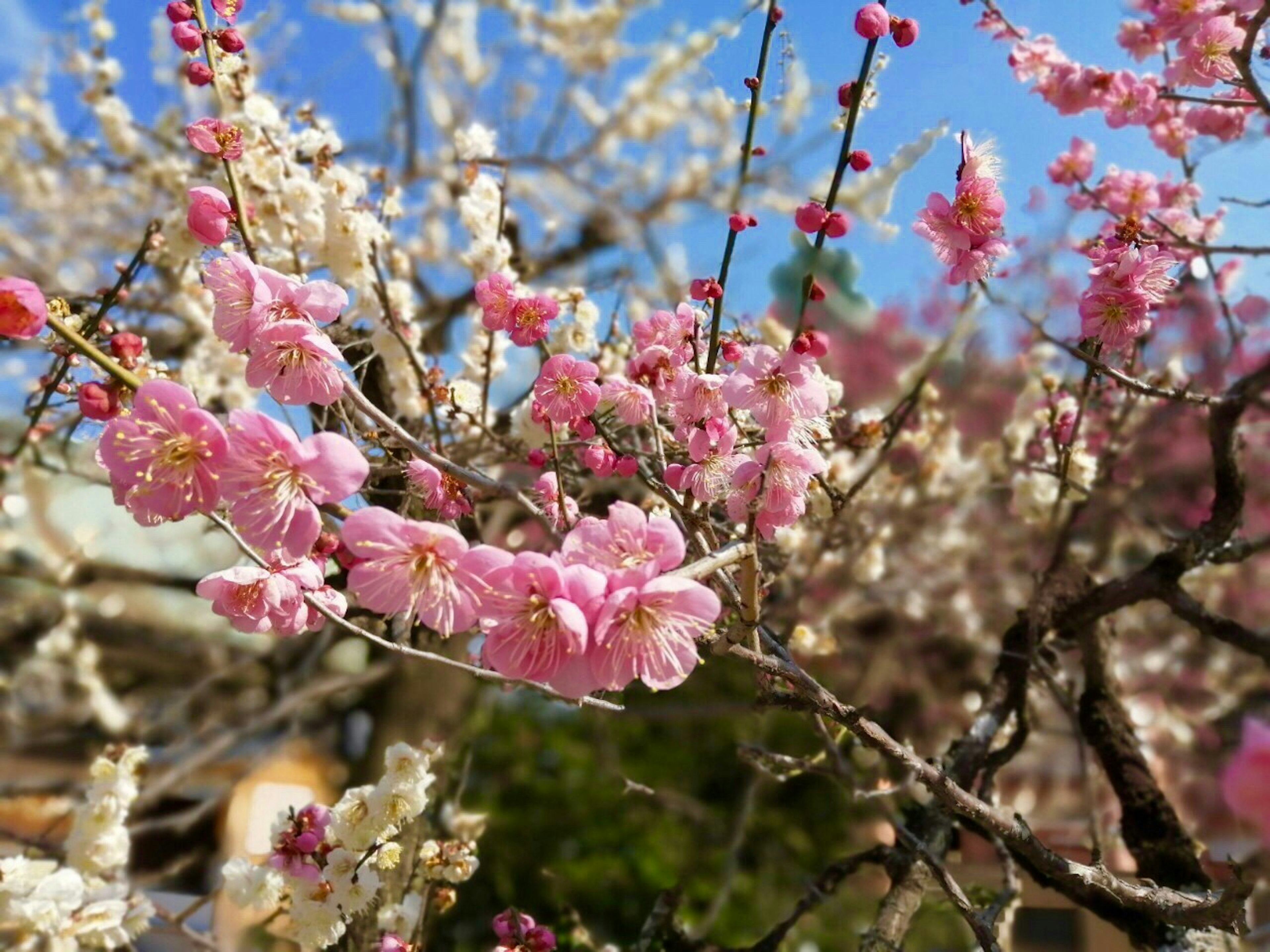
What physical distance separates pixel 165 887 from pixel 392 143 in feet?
10.3

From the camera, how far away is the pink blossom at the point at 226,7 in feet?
3.85

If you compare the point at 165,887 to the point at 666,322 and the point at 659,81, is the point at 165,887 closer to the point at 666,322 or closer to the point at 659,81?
the point at 666,322

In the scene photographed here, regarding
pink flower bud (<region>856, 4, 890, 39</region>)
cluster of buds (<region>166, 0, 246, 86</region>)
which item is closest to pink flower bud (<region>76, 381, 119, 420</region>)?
cluster of buds (<region>166, 0, 246, 86</region>)

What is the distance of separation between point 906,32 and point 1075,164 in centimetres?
116

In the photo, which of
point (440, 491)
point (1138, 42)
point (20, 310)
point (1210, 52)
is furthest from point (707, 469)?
point (1138, 42)

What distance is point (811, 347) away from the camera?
100 centimetres

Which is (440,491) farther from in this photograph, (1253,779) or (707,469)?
(1253,779)

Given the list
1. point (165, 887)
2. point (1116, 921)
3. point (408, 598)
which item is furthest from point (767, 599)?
point (165, 887)

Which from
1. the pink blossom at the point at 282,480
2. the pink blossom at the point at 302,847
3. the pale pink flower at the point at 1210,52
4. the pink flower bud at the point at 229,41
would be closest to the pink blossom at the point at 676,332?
the pink blossom at the point at 282,480

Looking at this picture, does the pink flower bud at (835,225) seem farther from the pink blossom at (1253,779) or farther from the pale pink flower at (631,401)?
the pink blossom at (1253,779)

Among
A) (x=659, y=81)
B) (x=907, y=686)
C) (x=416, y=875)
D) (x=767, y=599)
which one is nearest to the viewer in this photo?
(x=416, y=875)

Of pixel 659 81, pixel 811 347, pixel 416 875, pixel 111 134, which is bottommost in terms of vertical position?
pixel 416 875

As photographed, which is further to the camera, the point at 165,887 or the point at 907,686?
the point at 907,686

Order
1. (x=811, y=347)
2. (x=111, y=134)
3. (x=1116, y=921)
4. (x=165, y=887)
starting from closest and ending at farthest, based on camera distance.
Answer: (x=811, y=347)
(x=1116, y=921)
(x=111, y=134)
(x=165, y=887)
